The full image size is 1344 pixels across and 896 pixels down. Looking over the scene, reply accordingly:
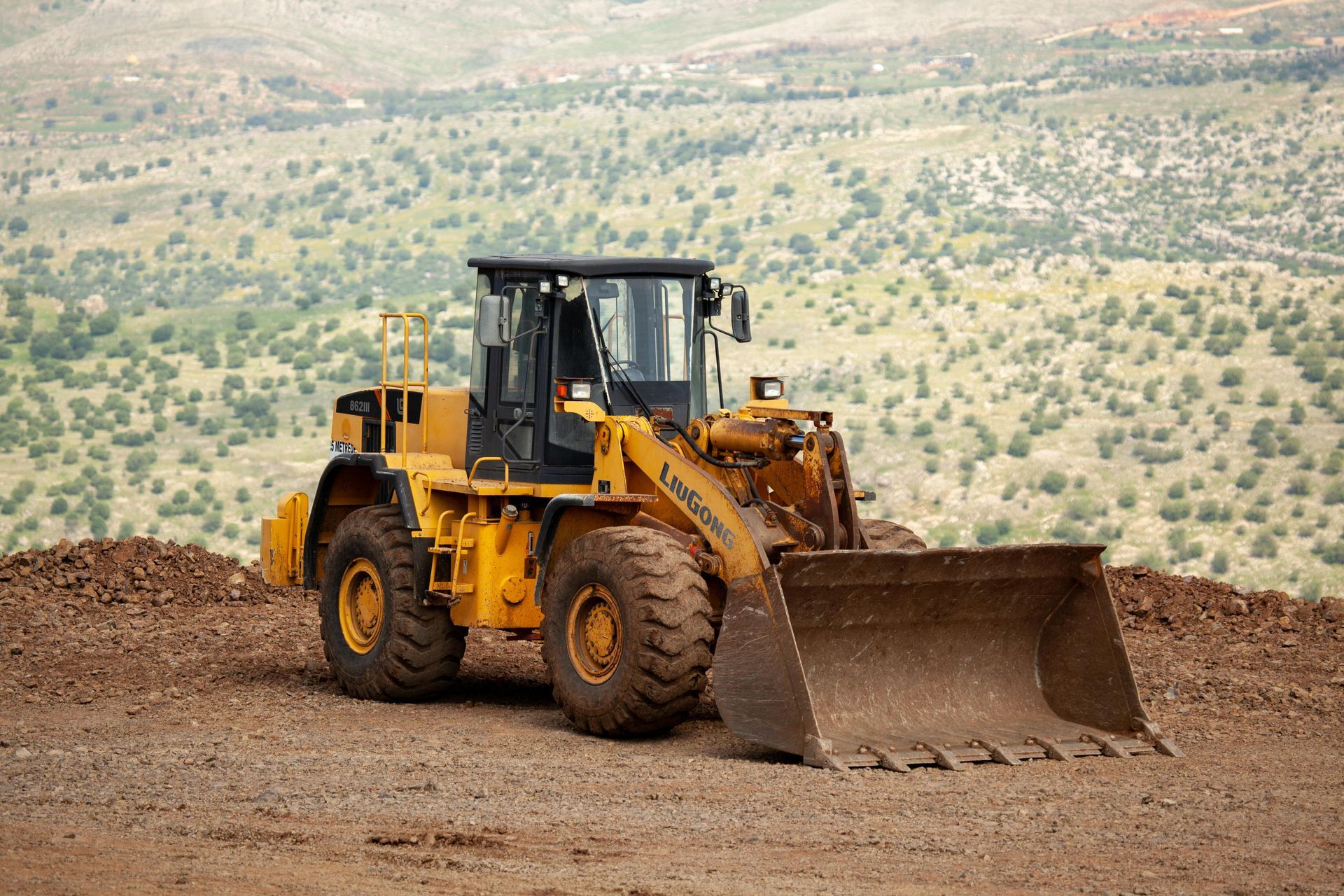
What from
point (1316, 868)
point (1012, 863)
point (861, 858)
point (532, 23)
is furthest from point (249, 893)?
point (532, 23)

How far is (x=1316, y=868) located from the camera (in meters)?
7.95

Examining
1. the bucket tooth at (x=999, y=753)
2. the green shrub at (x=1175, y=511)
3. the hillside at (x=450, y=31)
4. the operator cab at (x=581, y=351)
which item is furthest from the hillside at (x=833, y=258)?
the bucket tooth at (x=999, y=753)

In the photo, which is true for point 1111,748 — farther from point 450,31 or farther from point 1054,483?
point 450,31

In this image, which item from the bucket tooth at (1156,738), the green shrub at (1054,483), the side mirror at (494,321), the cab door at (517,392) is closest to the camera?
the bucket tooth at (1156,738)

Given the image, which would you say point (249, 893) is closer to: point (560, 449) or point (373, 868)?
point (373, 868)

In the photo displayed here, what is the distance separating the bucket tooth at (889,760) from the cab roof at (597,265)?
11.7ft

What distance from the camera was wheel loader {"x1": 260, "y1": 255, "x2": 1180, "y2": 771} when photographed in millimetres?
10477

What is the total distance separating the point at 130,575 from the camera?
58.5 ft

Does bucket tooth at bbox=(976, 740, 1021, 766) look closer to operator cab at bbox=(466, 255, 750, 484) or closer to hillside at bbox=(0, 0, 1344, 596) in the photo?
operator cab at bbox=(466, 255, 750, 484)

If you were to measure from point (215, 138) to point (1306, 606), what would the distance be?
126m

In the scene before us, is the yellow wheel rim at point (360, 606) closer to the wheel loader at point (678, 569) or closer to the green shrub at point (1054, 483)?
the wheel loader at point (678, 569)

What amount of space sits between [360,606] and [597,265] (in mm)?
3264

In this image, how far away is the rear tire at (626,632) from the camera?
10469mm

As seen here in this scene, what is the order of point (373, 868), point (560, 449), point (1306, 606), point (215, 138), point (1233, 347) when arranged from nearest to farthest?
1. point (373, 868)
2. point (560, 449)
3. point (1306, 606)
4. point (1233, 347)
5. point (215, 138)
